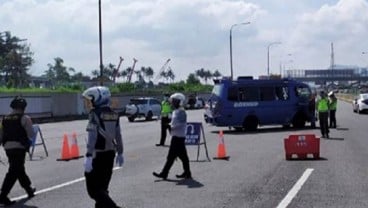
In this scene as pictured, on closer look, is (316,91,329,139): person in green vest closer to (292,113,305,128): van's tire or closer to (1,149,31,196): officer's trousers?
(292,113,305,128): van's tire

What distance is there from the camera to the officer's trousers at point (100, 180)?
8.53 m

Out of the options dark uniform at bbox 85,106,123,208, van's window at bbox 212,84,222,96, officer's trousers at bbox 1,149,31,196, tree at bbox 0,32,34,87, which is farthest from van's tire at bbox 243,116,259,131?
tree at bbox 0,32,34,87

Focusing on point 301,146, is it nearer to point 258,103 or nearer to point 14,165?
point 14,165

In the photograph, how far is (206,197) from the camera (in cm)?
1138

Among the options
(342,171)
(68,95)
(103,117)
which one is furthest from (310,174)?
(68,95)

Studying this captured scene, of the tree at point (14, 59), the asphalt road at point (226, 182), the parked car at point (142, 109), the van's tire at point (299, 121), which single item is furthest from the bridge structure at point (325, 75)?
the asphalt road at point (226, 182)

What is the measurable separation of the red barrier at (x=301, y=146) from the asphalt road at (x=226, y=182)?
0.32 metres

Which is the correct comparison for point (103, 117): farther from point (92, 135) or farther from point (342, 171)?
point (342, 171)

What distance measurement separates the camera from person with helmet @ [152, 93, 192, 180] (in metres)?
13.9

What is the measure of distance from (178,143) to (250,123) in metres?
17.8

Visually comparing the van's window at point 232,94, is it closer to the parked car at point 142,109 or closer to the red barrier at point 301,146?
the red barrier at point 301,146

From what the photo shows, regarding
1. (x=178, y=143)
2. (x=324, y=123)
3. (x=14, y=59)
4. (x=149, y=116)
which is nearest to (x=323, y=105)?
(x=324, y=123)

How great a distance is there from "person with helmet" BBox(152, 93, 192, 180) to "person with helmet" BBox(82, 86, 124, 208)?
518cm

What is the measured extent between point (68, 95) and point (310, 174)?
45.9 m
